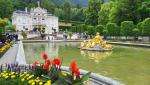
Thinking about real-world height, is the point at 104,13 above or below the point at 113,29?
above

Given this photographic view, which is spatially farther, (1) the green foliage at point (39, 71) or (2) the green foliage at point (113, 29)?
(2) the green foliage at point (113, 29)

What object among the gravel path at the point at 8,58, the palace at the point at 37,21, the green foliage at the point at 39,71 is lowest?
the palace at the point at 37,21

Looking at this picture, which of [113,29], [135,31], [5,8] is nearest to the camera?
[135,31]

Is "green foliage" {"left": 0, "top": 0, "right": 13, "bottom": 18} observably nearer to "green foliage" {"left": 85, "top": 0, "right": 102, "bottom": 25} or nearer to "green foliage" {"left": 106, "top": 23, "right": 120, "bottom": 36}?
"green foliage" {"left": 85, "top": 0, "right": 102, "bottom": 25}

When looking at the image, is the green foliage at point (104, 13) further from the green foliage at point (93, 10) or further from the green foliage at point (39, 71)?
the green foliage at point (39, 71)

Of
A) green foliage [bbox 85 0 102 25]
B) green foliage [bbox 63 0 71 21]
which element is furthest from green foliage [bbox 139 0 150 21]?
green foliage [bbox 63 0 71 21]

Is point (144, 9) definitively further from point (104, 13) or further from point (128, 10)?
point (104, 13)

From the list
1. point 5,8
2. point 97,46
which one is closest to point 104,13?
point 97,46

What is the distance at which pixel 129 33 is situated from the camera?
49.1 meters

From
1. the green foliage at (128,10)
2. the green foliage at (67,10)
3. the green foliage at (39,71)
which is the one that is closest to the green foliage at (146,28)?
the green foliage at (128,10)

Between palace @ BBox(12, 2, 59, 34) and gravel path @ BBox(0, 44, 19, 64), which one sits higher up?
gravel path @ BBox(0, 44, 19, 64)

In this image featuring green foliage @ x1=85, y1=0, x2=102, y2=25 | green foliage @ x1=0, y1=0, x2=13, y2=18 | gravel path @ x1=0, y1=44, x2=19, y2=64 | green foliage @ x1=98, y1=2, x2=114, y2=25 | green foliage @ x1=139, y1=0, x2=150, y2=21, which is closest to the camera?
gravel path @ x1=0, y1=44, x2=19, y2=64

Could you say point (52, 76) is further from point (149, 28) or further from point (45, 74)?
point (149, 28)

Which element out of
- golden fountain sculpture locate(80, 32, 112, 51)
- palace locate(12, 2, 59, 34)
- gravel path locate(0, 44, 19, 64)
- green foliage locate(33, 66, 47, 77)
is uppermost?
green foliage locate(33, 66, 47, 77)
